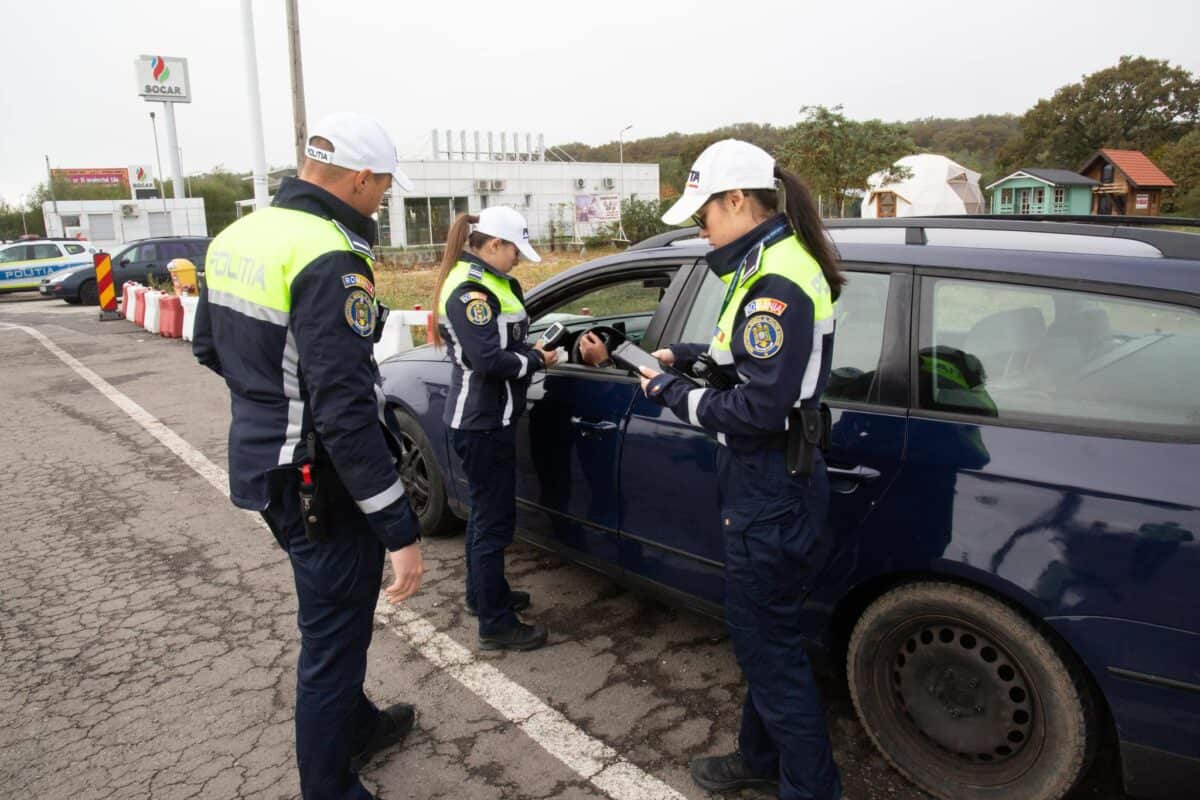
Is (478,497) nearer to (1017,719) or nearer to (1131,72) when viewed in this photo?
(1017,719)

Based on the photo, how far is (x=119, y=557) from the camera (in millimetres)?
4391

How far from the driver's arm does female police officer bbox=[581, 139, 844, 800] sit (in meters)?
0.92

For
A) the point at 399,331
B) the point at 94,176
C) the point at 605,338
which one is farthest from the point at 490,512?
the point at 94,176

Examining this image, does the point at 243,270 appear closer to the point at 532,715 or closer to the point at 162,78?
the point at 532,715

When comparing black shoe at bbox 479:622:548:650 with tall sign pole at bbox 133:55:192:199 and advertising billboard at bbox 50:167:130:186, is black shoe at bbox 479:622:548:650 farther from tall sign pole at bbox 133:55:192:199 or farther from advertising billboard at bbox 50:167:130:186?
advertising billboard at bbox 50:167:130:186

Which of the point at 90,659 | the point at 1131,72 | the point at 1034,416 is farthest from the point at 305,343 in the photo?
the point at 1131,72

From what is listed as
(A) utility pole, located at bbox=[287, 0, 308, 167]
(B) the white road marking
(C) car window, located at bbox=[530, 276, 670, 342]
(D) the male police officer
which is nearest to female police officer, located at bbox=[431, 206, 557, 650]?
(B) the white road marking

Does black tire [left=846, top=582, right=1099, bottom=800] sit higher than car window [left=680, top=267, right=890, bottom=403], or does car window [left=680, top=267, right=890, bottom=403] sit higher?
car window [left=680, top=267, right=890, bottom=403]

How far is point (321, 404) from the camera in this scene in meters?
1.98

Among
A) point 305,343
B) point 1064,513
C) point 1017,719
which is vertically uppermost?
point 305,343

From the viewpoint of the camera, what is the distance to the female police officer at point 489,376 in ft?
10.2

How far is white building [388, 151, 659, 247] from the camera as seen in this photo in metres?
44.2

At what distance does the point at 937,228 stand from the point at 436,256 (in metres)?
34.3

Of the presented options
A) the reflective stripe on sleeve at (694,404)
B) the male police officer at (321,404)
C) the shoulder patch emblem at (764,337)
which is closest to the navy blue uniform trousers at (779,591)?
the reflective stripe on sleeve at (694,404)
